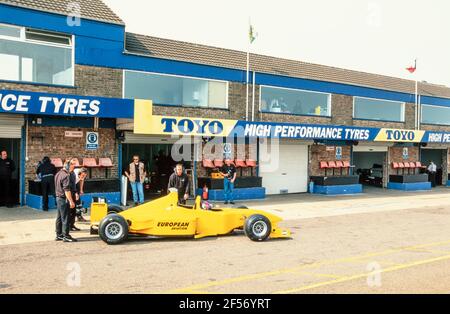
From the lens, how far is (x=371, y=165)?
30.3 m

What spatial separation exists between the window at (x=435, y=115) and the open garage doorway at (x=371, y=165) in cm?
397

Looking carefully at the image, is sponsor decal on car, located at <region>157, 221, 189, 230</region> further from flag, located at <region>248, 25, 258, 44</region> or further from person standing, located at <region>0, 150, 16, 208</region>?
flag, located at <region>248, 25, 258, 44</region>

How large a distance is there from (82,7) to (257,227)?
1155cm

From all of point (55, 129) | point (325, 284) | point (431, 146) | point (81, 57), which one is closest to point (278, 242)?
point (325, 284)

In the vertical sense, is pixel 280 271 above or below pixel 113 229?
below

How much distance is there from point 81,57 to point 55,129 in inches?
110

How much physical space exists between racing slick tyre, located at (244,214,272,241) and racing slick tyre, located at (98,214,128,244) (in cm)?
265

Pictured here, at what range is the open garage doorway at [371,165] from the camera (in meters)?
26.5

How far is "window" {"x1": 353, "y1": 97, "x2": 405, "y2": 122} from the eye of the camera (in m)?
25.9

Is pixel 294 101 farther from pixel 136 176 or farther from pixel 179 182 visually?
pixel 179 182

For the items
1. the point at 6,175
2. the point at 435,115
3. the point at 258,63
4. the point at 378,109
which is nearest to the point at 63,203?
the point at 6,175

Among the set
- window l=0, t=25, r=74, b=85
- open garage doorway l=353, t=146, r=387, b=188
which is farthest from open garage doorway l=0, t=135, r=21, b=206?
open garage doorway l=353, t=146, r=387, b=188

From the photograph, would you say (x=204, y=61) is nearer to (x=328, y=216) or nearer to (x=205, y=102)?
(x=205, y=102)

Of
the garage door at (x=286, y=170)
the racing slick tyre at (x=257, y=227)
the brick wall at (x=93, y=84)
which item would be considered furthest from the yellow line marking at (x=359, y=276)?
the garage door at (x=286, y=170)
